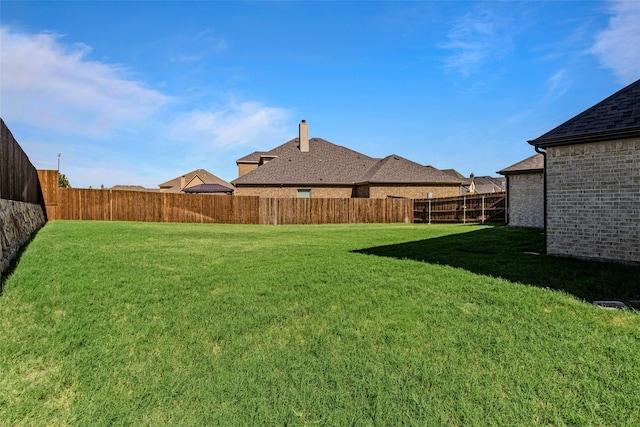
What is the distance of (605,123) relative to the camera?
24.4ft

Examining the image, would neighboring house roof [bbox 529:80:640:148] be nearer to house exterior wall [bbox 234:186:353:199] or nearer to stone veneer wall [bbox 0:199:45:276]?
stone veneer wall [bbox 0:199:45:276]

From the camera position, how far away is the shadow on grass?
5.58 metres

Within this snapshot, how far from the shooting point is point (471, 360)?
354 centimetres

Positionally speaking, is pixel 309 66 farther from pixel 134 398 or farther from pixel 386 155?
pixel 386 155

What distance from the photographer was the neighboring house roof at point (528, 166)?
53.0ft

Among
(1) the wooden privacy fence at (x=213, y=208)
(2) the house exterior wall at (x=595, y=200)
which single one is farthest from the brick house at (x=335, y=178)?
(2) the house exterior wall at (x=595, y=200)

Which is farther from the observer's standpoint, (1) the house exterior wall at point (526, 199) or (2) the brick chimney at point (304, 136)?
(2) the brick chimney at point (304, 136)

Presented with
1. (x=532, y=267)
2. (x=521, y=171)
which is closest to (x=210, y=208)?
(x=521, y=171)

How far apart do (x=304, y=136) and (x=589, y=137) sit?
24556mm

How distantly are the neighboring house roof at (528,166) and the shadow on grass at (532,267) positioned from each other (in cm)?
772

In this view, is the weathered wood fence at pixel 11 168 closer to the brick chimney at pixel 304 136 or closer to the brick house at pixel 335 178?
the brick house at pixel 335 178

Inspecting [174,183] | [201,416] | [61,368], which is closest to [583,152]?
[201,416]

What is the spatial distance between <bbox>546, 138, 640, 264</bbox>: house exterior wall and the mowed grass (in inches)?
55.8

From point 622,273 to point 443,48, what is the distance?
8892 millimetres
